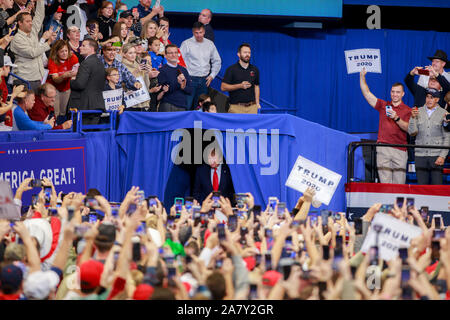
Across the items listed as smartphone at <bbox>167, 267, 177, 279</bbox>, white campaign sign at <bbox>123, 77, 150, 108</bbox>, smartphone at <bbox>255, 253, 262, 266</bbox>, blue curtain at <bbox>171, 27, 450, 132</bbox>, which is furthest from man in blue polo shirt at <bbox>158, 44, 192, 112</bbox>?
smartphone at <bbox>167, 267, 177, 279</bbox>

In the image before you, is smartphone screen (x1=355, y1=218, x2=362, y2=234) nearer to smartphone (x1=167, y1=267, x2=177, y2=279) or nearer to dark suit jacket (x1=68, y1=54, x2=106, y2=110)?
smartphone (x1=167, y1=267, x2=177, y2=279)

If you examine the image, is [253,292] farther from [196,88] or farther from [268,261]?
[196,88]

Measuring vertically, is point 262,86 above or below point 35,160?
above

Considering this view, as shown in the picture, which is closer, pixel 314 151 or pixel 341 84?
pixel 314 151

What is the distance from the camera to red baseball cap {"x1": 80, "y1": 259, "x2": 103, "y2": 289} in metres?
4.55

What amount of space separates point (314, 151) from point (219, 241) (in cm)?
530

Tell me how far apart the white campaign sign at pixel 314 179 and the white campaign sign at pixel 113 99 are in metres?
2.78

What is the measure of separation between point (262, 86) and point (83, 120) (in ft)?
27.6

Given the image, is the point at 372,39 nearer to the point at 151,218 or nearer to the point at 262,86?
the point at 262,86
